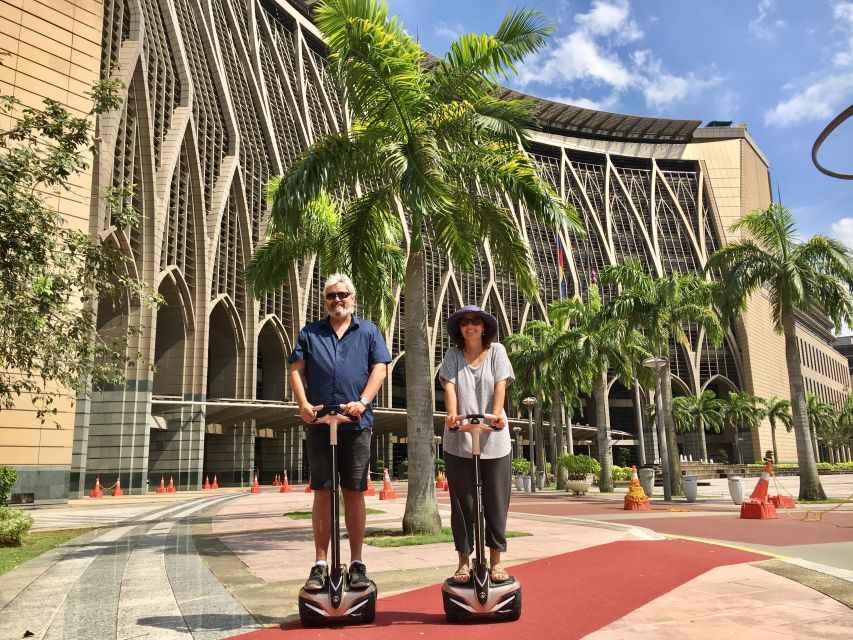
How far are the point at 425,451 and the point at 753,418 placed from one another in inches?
2811

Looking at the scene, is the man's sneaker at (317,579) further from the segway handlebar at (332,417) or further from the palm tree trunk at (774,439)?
the palm tree trunk at (774,439)

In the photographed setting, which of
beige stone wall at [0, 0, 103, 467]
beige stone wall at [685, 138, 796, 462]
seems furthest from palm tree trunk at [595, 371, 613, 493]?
beige stone wall at [685, 138, 796, 462]

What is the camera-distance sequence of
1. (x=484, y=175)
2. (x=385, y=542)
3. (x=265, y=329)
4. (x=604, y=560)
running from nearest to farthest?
(x=604, y=560) → (x=385, y=542) → (x=484, y=175) → (x=265, y=329)

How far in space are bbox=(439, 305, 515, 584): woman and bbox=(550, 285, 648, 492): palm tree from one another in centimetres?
2471

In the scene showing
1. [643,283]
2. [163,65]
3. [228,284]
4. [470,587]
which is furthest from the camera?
[228,284]

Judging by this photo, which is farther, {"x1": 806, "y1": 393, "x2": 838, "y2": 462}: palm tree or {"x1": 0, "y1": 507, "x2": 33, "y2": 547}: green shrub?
{"x1": 806, "y1": 393, "x2": 838, "y2": 462}: palm tree

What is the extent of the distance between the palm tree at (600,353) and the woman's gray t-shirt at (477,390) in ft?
81.0

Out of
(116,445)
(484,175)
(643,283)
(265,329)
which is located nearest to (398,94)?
(484,175)

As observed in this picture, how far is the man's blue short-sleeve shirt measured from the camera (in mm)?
4578

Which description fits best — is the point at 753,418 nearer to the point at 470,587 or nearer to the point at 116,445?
the point at 116,445

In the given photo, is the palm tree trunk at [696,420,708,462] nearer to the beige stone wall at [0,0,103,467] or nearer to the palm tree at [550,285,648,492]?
the palm tree at [550,285,648,492]

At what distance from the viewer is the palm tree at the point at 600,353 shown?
1183 inches

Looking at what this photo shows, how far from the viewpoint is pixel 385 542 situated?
32.5 feet

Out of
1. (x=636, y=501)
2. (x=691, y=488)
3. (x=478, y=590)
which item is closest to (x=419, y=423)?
(x=478, y=590)
